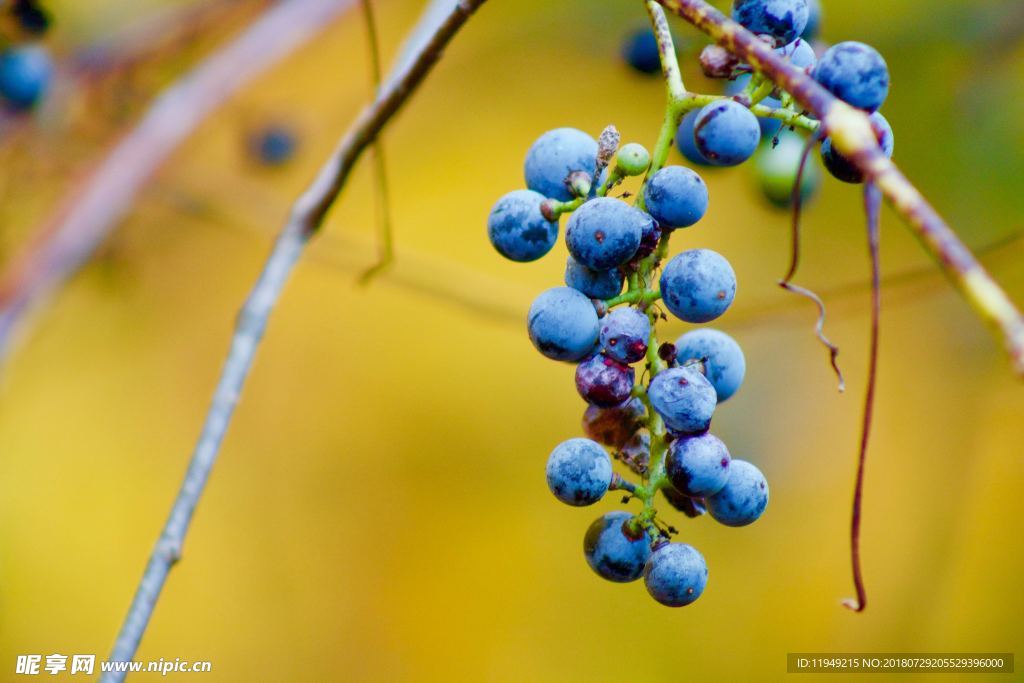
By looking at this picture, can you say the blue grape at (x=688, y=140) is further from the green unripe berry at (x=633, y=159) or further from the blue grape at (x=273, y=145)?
the blue grape at (x=273, y=145)

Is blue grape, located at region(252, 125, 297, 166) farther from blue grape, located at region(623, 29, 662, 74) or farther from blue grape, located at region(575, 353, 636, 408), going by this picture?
blue grape, located at region(575, 353, 636, 408)

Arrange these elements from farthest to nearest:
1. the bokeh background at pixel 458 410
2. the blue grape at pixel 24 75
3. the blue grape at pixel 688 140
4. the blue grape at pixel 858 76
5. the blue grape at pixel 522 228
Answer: the bokeh background at pixel 458 410, the blue grape at pixel 24 75, the blue grape at pixel 688 140, the blue grape at pixel 522 228, the blue grape at pixel 858 76

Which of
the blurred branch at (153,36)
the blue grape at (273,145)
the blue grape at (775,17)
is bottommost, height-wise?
the blue grape at (775,17)

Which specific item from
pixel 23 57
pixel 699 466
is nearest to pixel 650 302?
pixel 699 466

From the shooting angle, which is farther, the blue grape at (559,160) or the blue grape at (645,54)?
the blue grape at (645,54)

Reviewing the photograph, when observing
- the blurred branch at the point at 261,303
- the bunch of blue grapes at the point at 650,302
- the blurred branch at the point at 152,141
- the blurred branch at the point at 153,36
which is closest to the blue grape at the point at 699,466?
the bunch of blue grapes at the point at 650,302

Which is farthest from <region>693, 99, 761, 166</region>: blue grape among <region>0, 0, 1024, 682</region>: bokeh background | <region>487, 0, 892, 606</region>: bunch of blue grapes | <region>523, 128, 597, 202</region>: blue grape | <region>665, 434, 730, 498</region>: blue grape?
<region>0, 0, 1024, 682</region>: bokeh background

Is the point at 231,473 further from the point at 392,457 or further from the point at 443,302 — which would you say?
the point at 443,302

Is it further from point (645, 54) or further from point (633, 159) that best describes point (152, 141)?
point (633, 159)

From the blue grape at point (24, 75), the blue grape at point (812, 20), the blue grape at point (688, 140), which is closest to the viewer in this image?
the blue grape at point (688, 140)
